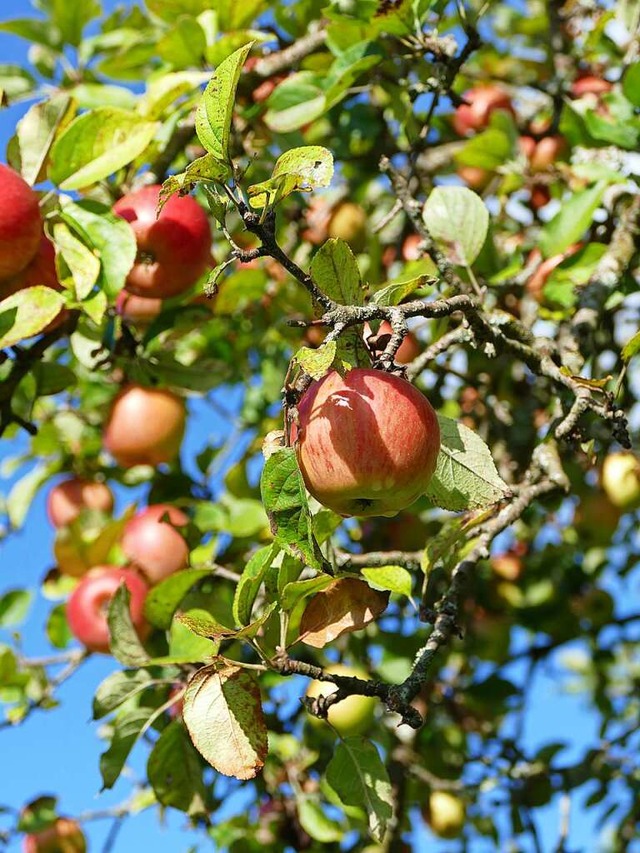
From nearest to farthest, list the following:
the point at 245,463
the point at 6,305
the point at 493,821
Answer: the point at 6,305 < the point at 245,463 < the point at 493,821

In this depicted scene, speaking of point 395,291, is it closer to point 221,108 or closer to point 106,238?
point 221,108

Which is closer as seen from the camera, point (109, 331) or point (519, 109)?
point (109, 331)

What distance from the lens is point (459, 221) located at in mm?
1468

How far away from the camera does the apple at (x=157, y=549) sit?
1829 millimetres

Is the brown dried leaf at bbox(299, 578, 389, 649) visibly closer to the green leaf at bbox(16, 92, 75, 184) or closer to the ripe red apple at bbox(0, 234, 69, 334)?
the ripe red apple at bbox(0, 234, 69, 334)

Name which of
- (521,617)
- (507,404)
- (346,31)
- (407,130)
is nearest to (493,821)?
(521,617)

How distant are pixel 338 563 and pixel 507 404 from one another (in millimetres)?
1112

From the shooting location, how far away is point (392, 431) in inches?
35.7

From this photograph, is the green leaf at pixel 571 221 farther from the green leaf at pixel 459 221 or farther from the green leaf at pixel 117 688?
the green leaf at pixel 117 688

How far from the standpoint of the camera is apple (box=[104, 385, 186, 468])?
197 cm

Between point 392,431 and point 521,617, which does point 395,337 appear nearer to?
point 392,431

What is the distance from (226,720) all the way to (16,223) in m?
0.73

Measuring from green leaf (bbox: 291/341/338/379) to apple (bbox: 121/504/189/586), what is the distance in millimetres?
1039

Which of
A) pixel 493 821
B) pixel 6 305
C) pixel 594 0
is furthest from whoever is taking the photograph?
pixel 493 821
